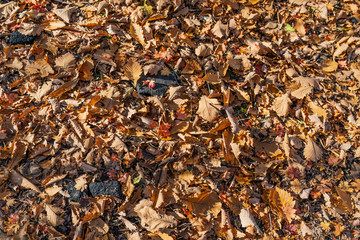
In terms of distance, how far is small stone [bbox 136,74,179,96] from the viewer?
265 centimetres

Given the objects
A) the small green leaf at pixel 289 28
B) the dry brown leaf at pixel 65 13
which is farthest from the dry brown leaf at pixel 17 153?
the small green leaf at pixel 289 28

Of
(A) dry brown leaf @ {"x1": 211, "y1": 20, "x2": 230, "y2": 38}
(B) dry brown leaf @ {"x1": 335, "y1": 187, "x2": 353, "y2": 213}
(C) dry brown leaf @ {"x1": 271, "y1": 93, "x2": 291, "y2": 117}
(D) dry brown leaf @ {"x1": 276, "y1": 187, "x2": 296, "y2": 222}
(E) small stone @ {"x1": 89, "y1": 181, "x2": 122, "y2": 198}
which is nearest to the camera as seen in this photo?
(E) small stone @ {"x1": 89, "y1": 181, "x2": 122, "y2": 198}

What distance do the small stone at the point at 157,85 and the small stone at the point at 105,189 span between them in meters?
0.96

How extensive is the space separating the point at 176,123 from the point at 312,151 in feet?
4.69

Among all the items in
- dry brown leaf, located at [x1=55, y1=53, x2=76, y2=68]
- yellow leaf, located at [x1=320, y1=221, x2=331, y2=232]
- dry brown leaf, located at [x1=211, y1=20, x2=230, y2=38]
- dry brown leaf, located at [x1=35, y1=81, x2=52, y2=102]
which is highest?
dry brown leaf, located at [x1=211, y1=20, x2=230, y2=38]

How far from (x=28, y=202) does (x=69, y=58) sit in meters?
1.48

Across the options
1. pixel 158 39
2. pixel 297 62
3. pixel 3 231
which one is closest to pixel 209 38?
pixel 158 39

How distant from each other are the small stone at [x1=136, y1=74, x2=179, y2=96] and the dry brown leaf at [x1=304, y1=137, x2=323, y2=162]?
152cm

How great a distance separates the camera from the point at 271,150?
8.51 feet

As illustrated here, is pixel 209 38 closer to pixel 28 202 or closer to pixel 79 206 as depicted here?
pixel 79 206

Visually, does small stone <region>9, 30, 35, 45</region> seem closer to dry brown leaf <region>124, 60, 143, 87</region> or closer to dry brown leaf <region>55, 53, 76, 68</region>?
dry brown leaf <region>55, 53, 76, 68</region>

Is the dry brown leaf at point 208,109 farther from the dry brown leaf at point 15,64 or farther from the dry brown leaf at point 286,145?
the dry brown leaf at point 15,64

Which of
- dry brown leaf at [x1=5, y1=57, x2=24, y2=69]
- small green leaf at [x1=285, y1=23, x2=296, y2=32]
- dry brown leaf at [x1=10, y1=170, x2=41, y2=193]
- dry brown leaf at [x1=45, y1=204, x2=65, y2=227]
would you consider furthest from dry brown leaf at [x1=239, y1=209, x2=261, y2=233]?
dry brown leaf at [x1=5, y1=57, x2=24, y2=69]

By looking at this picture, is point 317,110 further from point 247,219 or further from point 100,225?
point 100,225
